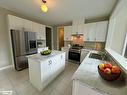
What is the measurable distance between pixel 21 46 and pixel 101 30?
12.3 feet

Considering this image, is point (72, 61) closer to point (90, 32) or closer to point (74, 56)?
point (74, 56)

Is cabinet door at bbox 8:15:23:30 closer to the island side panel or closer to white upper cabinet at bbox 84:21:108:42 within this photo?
the island side panel

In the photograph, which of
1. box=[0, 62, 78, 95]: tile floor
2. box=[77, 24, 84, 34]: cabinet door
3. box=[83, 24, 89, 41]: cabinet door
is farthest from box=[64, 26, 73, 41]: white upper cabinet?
box=[0, 62, 78, 95]: tile floor

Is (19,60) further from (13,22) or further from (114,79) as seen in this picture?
(114,79)

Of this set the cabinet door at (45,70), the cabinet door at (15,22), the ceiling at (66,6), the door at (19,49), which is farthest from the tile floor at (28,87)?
the ceiling at (66,6)

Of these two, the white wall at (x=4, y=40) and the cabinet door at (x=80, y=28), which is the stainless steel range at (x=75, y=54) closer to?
the cabinet door at (x=80, y=28)

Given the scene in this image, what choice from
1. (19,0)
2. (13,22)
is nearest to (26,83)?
(13,22)

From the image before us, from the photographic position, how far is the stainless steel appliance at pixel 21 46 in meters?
2.59

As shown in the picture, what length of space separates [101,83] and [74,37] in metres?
3.42

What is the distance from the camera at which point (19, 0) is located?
2127 millimetres

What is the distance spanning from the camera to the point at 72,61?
391 cm

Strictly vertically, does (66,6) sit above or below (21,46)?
above

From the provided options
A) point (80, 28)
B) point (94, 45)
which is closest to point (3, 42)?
point (80, 28)

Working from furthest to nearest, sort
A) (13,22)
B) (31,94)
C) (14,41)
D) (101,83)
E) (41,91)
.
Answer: (13,22), (14,41), (41,91), (31,94), (101,83)
